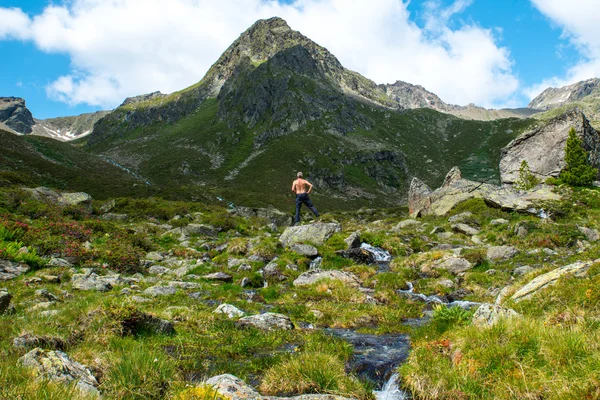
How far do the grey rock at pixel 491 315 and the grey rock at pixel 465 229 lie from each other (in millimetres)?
18314

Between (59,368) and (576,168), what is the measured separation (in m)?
41.4

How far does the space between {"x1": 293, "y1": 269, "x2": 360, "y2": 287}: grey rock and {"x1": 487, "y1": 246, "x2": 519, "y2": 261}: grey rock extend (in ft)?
22.4

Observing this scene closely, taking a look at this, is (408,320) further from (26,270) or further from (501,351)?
(26,270)

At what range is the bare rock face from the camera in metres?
41.7

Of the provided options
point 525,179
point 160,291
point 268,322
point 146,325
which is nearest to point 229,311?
point 268,322

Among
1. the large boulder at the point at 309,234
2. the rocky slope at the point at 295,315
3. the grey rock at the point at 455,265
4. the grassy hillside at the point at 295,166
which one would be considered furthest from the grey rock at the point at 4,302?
the grassy hillside at the point at 295,166

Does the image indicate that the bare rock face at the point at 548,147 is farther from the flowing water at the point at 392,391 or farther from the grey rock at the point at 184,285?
the flowing water at the point at 392,391

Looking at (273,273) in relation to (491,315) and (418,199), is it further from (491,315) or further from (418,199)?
(418,199)

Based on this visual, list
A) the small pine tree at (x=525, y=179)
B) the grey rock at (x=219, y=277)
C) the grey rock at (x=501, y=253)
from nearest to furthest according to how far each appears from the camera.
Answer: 1. the grey rock at (x=219, y=277)
2. the grey rock at (x=501, y=253)
3. the small pine tree at (x=525, y=179)

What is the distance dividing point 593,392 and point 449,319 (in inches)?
147

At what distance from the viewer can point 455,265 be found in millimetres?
15617

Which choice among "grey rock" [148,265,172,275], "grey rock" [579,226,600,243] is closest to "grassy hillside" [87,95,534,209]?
"grey rock" [579,226,600,243]

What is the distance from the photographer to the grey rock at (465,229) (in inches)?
935

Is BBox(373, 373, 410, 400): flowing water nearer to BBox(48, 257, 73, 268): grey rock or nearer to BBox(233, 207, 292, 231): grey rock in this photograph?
BBox(48, 257, 73, 268): grey rock
